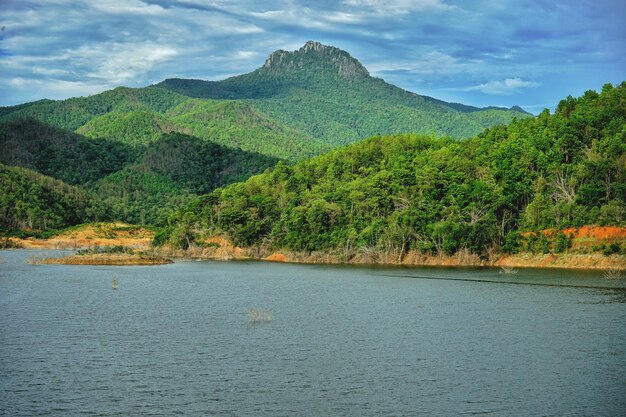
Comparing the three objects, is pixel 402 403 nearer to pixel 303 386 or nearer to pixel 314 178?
pixel 303 386

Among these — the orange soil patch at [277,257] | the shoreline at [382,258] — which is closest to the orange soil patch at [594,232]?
the shoreline at [382,258]

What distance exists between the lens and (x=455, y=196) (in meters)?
116

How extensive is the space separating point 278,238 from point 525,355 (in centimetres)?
9970

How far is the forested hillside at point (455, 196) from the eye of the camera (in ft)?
347

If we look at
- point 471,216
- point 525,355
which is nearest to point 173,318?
point 525,355

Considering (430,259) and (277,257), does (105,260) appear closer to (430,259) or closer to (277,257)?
(277,257)

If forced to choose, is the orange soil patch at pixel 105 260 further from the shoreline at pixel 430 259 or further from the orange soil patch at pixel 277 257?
the orange soil patch at pixel 277 257

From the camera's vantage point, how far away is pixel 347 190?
5290 inches

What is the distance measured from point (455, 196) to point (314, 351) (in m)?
81.2

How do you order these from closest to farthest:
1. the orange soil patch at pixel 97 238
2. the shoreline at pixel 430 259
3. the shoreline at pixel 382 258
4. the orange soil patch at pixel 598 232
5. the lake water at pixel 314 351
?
1. the lake water at pixel 314 351
2. the orange soil patch at pixel 598 232
3. the shoreline at pixel 430 259
4. the shoreline at pixel 382 258
5. the orange soil patch at pixel 97 238

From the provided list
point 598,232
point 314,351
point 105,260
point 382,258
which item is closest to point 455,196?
point 382,258

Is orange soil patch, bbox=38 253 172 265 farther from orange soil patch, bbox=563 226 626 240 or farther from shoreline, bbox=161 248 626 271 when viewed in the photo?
orange soil patch, bbox=563 226 626 240

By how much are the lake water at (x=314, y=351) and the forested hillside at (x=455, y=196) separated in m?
36.8

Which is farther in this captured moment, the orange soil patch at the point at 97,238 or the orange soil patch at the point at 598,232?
the orange soil patch at the point at 97,238
